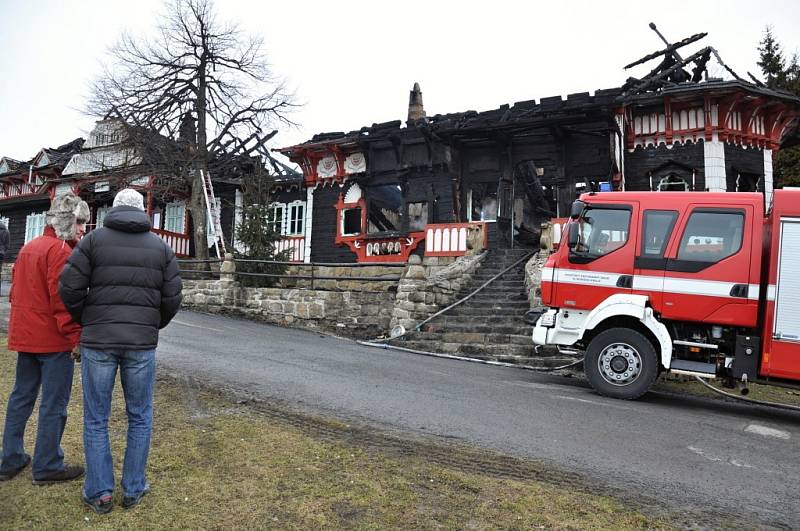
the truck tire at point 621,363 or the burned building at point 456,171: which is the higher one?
the burned building at point 456,171

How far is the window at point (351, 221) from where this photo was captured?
2189 centimetres

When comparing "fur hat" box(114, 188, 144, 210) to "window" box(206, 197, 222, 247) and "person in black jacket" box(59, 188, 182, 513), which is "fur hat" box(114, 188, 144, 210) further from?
"window" box(206, 197, 222, 247)

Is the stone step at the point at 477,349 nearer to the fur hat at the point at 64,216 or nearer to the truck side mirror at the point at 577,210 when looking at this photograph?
the truck side mirror at the point at 577,210

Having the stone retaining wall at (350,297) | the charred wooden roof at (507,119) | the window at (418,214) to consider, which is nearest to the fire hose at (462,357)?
the stone retaining wall at (350,297)

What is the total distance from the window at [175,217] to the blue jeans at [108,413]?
80.3 ft

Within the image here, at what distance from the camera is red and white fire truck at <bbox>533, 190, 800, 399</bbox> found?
23.6ft

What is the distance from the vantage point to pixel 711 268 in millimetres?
7594

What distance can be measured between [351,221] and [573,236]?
1453 centimetres

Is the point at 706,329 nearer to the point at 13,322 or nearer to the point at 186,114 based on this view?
the point at 13,322

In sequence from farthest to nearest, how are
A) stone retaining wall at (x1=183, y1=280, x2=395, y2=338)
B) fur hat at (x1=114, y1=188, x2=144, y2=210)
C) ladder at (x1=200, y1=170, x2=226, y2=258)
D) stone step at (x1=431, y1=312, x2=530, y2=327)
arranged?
ladder at (x1=200, y1=170, x2=226, y2=258) → stone retaining wall at (x1=183, y1=280, x2=395, y2=338) → stone step at (x1=431, y1=312, x2=530, y2=327) → fur hat at (x1=114, y1=188, x2=144, y2=210)

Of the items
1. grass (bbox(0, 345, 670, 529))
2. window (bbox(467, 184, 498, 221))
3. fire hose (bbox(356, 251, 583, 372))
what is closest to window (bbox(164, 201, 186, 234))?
window (bbox(467, 184, 498, 221))

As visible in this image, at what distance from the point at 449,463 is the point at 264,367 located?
15.4ft

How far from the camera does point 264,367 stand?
859 centimetres

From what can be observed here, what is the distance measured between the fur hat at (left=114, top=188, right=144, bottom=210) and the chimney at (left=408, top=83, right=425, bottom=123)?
746 inches
